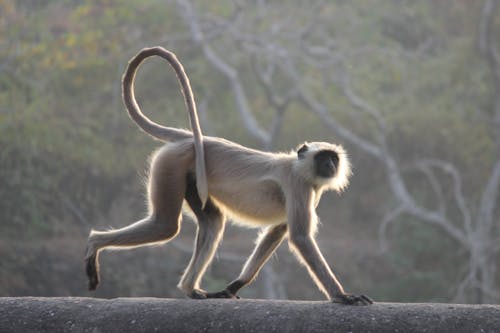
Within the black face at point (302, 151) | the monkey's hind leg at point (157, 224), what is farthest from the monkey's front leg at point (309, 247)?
the monkey's hind leg at point (157, 224)

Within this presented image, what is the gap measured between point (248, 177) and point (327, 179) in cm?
41

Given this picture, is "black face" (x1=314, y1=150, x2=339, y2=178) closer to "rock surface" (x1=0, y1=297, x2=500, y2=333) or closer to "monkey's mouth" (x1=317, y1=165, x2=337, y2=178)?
"monkey's mouth" (x1=317, y1=165, x2=337, y2=178)

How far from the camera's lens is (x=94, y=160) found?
446 inches

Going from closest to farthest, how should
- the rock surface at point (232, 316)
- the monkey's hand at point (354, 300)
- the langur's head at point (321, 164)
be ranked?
the rock surface at point (232, 316), the monkey's hand at point (354, 300), the langur's head at point (321, 164)

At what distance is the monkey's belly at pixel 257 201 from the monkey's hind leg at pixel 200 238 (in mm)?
122

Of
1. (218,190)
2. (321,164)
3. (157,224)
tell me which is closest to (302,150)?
(321,164)

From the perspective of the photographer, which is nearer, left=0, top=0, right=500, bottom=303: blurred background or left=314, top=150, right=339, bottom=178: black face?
left=314, top=150, right=339, bottom=178: black face

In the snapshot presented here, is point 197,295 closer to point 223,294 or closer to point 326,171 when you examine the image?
point 223,294

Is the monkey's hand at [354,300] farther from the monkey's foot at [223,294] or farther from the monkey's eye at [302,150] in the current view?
the monkey's eye at [302,150]

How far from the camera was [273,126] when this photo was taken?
12.1 meters

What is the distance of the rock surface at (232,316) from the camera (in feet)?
11.6

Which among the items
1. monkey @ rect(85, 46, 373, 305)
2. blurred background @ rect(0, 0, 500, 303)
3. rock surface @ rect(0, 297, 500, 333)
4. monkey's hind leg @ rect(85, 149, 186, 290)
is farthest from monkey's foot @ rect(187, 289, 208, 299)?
Answer: blurred background @ rect(0, 0, 500, 303)

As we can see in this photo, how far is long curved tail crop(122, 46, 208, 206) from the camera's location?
4383 millimetres

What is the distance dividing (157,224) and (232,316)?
35.5 inches
